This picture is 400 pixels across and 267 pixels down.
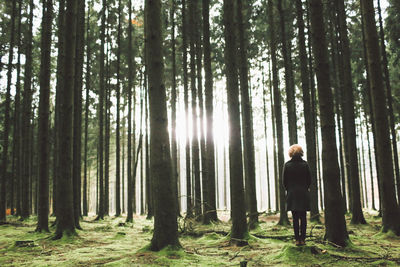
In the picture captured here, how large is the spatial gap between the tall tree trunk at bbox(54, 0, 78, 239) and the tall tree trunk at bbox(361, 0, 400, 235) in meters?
7.53

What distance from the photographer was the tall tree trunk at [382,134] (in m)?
6.74

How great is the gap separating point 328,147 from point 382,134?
2.31m

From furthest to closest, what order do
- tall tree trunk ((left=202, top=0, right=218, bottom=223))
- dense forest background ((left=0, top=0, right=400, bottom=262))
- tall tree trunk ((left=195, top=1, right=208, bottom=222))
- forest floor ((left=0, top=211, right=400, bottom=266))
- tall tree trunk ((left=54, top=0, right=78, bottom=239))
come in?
tall tree trunk ((left=195, top=1, right=208, bottom=222)) < tall tree trunk ((left=202, top=0, right=218, bottom=223)) < tall tree trunk ((left=54, top=0, right=78, bottom=239)) < dense forest background ((left=0, top=0, right=400, bottom=262)) < forest floor ((left=0, top=211, right=400, bottom=266))

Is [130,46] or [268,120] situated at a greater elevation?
[130,46]

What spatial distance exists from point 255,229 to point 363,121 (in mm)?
16096

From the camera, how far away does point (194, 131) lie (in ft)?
38.9

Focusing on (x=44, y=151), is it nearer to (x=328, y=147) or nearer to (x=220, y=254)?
(x=220, y=254)

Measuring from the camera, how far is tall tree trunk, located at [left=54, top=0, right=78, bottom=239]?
761cm

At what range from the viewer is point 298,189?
5.41m

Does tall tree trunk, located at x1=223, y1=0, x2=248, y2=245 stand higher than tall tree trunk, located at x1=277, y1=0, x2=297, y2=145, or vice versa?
tall tree trunk, located at x1=277, y1=0, x2=297, y2=145

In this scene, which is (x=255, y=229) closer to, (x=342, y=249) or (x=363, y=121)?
(x=342, y=249)

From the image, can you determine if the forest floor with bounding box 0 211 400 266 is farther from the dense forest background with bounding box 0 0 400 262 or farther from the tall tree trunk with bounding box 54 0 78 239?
the tall tree trunk with bounding box 54 0 78 239

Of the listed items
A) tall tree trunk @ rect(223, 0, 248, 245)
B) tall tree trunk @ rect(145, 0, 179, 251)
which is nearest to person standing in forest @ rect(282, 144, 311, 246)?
tall tree trunk @ rect(223, 0, 248, 245)

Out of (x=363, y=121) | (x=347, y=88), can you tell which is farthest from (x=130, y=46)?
(x=363, y=121)
